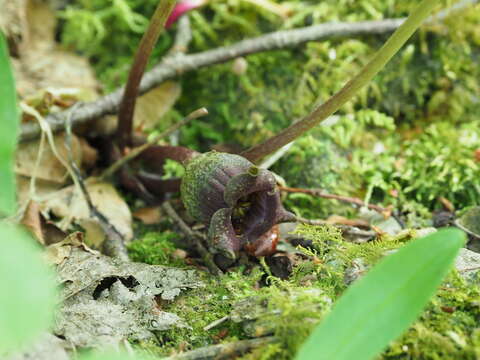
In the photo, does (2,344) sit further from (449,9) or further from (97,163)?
(449,9)

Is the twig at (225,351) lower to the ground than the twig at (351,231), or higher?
lower

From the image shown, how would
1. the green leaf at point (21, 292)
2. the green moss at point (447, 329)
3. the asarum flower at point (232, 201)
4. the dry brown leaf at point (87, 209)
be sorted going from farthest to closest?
1. the dry brown leaf at point (87, 209)
2. the asarum flower at point (232, 201)
3. the green moss at point (447, 329)
4. the green leaf at point (21, 292)

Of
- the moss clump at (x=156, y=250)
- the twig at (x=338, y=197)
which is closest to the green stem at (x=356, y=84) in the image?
the twig at (x=338, y=197)

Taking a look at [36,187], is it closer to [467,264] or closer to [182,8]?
[182,8]

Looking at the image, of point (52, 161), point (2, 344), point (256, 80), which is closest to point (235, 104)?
point (256, 80)

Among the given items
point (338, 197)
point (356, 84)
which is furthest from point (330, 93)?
point (356, 84)

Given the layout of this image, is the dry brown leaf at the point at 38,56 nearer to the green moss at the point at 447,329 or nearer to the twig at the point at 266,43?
the twig at the point at 266,43

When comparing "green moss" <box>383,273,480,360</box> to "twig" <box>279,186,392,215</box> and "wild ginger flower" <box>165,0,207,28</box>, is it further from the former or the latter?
"wild ginger flower" <box>165,0,207,28</box>
